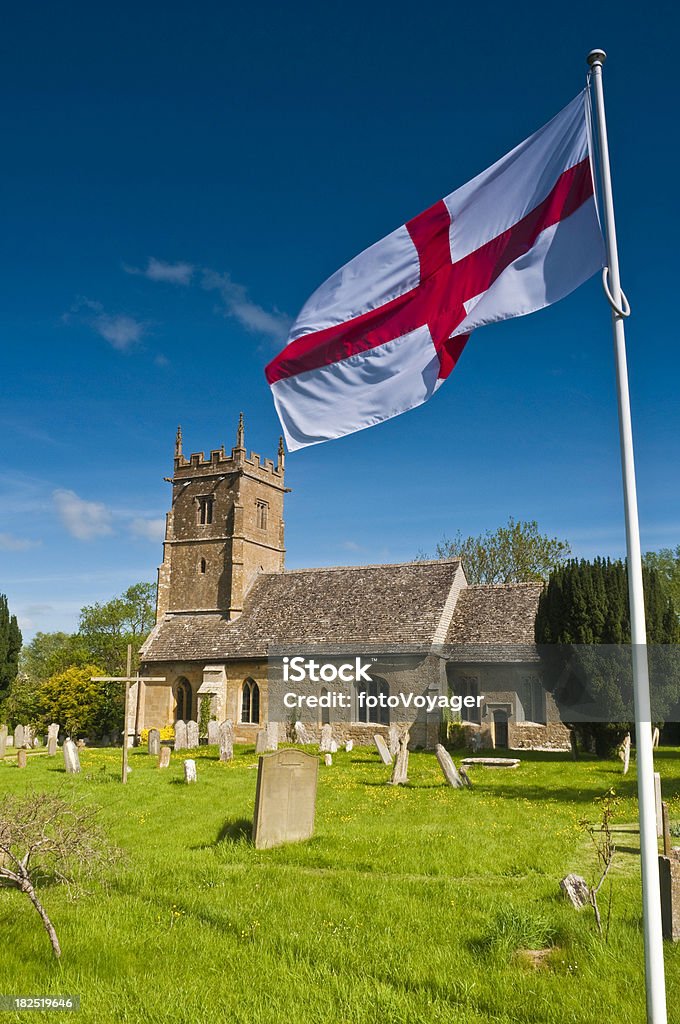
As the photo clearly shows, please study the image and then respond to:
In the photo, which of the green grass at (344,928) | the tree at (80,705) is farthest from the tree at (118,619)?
the green grass at (344,928)

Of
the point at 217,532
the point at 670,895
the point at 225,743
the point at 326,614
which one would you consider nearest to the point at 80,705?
the point at 217,532

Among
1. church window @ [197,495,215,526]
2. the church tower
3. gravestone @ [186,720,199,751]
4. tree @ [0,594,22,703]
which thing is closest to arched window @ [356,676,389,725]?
gravestone @ [186,720,199,751]

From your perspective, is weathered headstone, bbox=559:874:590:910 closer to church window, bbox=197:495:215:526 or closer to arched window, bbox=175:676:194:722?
arched window, bbox=175:676:194:722

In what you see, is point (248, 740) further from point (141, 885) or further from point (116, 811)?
point (141, 885)

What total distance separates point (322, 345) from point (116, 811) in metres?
11.8

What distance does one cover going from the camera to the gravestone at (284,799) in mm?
11875

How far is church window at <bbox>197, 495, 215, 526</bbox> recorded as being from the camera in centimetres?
4203

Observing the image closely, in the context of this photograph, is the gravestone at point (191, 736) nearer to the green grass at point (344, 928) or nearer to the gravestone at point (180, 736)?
the gravestone at point (180, 736)

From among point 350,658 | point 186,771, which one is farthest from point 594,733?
point 186,771

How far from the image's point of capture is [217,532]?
4156cm

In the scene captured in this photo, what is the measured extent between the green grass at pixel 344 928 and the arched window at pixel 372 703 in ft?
60.9

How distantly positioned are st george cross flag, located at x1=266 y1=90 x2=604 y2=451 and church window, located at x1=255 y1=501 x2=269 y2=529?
3574 centimetres

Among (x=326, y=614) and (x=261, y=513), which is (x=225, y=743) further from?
(x=261, y=513)

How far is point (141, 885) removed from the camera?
9.50m
